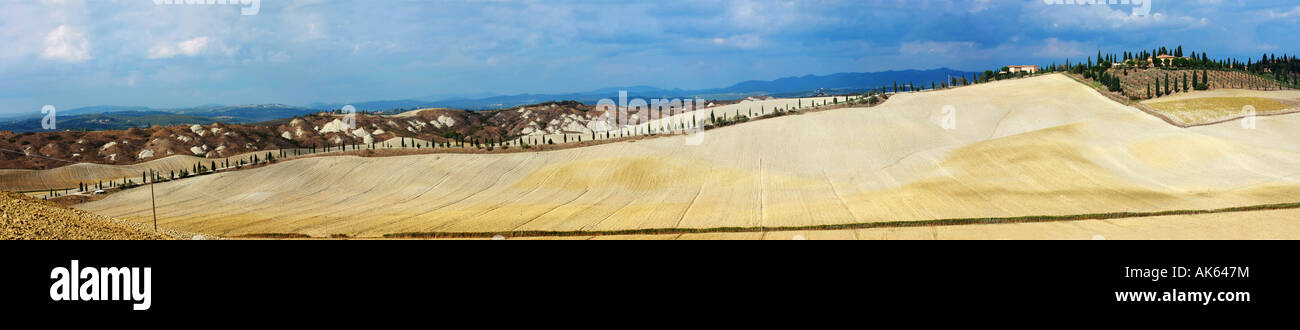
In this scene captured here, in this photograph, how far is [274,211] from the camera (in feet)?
222

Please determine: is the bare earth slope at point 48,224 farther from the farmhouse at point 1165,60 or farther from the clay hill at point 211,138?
the farmhouse at point 1165,60

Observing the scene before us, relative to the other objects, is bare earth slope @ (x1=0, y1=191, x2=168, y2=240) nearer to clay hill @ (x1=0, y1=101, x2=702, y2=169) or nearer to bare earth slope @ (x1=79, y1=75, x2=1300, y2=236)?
bare earth slope @ (x1=79, y1=75, x2=1300, y2=236)

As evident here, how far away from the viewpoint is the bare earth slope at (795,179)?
5516 cm

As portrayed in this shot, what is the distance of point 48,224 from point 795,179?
61980 mm

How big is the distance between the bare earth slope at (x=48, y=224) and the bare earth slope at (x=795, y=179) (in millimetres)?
30444

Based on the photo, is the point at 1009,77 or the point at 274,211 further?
the point at 1009,77

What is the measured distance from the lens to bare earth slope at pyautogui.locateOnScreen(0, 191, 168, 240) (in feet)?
58.5

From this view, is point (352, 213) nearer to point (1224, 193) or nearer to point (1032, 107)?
point (1224, 193)

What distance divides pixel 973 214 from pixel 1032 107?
65.5 metres

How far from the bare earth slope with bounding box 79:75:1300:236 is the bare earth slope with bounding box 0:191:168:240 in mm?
30444

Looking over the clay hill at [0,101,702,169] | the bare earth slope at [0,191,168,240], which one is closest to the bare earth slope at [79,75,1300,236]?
the bare earth slope at [0,191,168,240]

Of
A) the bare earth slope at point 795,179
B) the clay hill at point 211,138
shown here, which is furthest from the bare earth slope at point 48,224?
the clay hill at point 211,138

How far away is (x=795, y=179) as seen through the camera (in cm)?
7319
